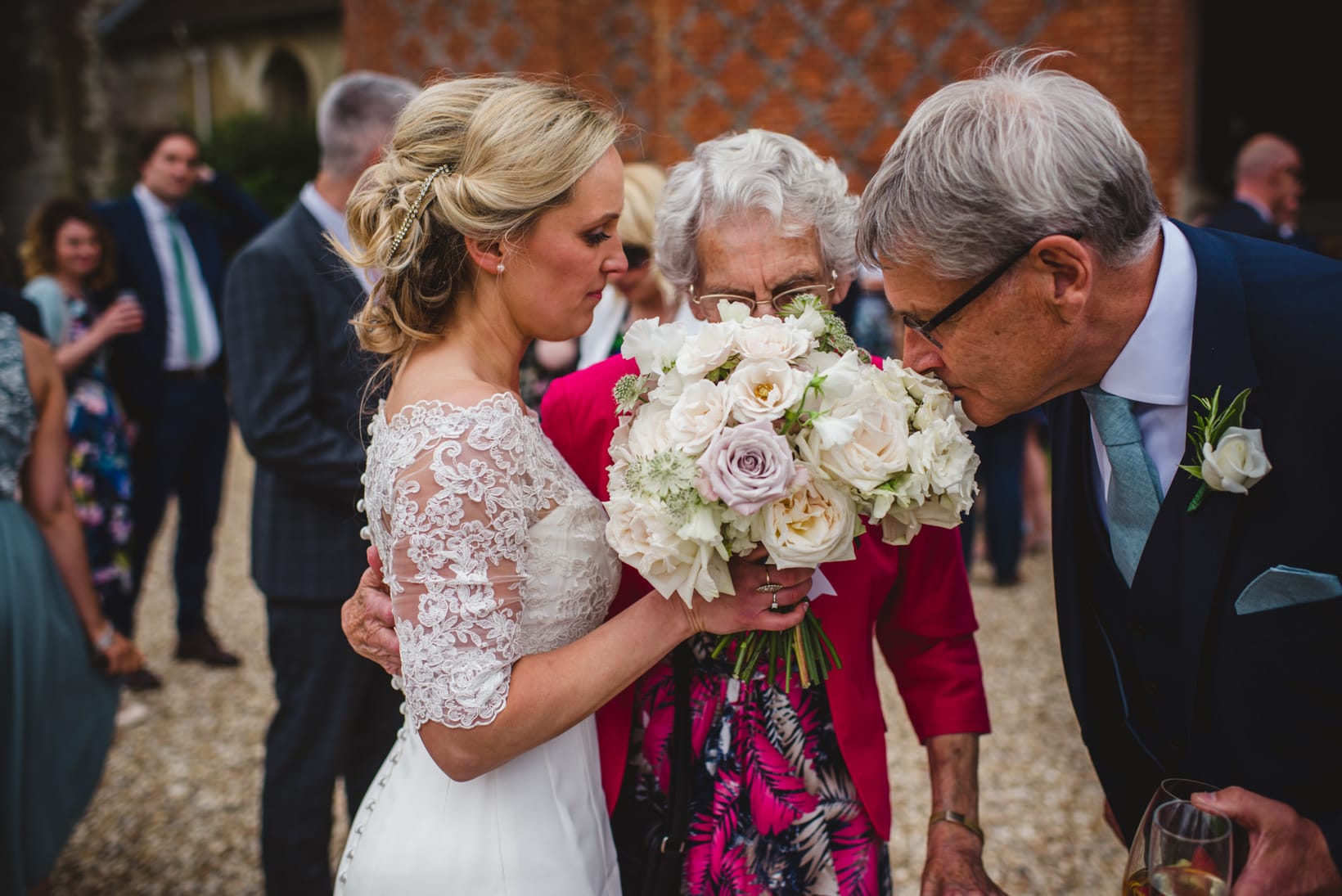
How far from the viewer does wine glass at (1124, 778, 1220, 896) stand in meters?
1.45

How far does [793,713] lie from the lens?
6.54 ft

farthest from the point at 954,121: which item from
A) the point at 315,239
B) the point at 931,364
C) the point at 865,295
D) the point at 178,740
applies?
the point at 865,295

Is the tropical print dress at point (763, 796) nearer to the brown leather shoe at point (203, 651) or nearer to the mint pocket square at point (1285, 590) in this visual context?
the mint pocket square at point (1285, 590)

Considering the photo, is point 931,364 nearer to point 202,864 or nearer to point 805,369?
point 805,369

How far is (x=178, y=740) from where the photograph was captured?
527 centimetres

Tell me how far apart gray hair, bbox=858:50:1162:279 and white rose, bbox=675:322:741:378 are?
14.9 inches

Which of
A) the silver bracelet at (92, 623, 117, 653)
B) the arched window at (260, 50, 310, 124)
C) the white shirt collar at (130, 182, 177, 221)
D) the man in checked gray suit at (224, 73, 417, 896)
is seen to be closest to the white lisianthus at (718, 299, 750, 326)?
the man in checked gray suit at (224, 73, 417, 896)

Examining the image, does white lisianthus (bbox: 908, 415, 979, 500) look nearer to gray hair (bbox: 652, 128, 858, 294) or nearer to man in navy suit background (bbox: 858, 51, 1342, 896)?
man in navy suit background (bbox: 858, 51, 1342, 896)

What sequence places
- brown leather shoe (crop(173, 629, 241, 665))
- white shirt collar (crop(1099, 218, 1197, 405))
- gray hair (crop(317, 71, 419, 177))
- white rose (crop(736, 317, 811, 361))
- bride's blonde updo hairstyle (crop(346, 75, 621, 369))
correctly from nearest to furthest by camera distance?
white rose (crop(736, 317, 811, 361)) → white shirt collar (crop(1099, 218, 1197, 405)) → bride's blonde updo hairstyle (crop(346, 75, 621, 369)) → gray hair (crop(317, 71, 419, 177)) → brown leather shoe (crop(173, 629, 241, 665))

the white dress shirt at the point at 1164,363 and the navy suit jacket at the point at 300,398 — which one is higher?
the white dress shirt at the point at 1164,363

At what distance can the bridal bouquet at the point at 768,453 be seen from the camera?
1.51 metres

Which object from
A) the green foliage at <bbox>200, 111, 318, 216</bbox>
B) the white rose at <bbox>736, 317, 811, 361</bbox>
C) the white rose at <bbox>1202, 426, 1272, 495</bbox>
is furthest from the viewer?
the green foliage at <bbox>200, 111, 318, 216</bbox>

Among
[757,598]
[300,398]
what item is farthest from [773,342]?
[300,398]

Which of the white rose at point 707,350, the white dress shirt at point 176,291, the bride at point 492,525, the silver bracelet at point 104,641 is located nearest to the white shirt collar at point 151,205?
the white dress shirt at point 176,291
